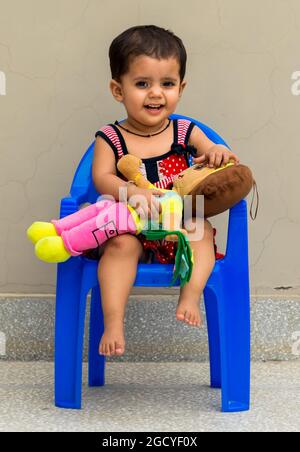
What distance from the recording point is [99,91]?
2.50 m

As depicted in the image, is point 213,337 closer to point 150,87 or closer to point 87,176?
point 87,176

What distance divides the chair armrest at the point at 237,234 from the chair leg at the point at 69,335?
341mm

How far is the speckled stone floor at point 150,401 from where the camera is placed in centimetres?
194

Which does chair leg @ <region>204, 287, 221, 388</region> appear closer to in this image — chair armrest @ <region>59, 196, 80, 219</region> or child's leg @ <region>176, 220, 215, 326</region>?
child's leg @ <region>176, 220, 215, 326</region>

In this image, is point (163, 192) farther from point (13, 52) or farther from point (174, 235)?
point (13, 52)

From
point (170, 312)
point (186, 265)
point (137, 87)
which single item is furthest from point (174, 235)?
point (170, 312)

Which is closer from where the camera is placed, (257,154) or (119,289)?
(119,289)

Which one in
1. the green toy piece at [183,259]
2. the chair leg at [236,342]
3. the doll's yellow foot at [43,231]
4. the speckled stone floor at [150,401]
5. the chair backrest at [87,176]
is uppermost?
the chair backrest at [87,176]

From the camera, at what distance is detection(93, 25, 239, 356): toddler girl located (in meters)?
1.98

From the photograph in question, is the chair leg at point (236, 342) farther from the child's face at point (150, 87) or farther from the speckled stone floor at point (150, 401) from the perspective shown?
the child's face at point (150, 87)

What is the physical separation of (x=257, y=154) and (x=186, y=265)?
663 mm

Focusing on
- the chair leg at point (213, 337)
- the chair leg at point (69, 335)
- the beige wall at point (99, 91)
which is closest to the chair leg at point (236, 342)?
the chair leg at point (213, 337)

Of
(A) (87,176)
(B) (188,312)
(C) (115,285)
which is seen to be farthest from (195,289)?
(A) (87,176)

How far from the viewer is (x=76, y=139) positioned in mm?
2510
